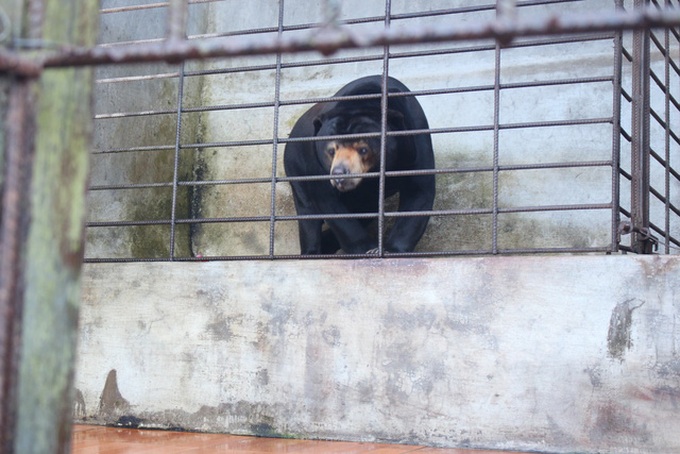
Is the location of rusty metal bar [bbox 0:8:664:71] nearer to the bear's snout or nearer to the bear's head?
the bear's snout

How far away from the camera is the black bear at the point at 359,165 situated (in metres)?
4.83

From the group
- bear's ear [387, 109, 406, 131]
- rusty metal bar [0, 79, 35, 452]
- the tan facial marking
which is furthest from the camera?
the tan facial marking

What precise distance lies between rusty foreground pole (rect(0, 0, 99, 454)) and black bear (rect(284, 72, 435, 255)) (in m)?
3.36

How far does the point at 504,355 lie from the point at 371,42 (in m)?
2.38

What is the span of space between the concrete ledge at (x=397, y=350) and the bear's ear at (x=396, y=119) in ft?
3.90

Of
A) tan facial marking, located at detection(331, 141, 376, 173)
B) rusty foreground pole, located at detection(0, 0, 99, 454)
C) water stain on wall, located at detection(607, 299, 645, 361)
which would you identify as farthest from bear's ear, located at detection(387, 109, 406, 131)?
rusty foreground pole, located at detection(0, 0, 99, 454)

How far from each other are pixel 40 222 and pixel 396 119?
12.2 feet

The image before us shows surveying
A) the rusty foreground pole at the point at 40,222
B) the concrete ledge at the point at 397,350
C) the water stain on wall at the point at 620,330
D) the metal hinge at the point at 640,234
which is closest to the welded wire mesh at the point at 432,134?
the concrete ledge at the point at 397,350

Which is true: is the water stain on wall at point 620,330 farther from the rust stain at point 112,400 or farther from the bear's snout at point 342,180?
the rust stain at point 112,400

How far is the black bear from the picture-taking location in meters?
4.83

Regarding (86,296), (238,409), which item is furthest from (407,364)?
(86,296)

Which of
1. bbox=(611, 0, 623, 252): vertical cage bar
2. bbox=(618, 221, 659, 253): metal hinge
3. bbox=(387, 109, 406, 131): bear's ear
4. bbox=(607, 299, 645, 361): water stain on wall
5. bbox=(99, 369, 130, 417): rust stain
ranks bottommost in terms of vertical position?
bbox=(99, 369, 130, 417): rust stain

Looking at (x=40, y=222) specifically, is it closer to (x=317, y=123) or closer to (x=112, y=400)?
(x=112, y=400)

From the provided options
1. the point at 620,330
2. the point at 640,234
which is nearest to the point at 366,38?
the point at 620,330
